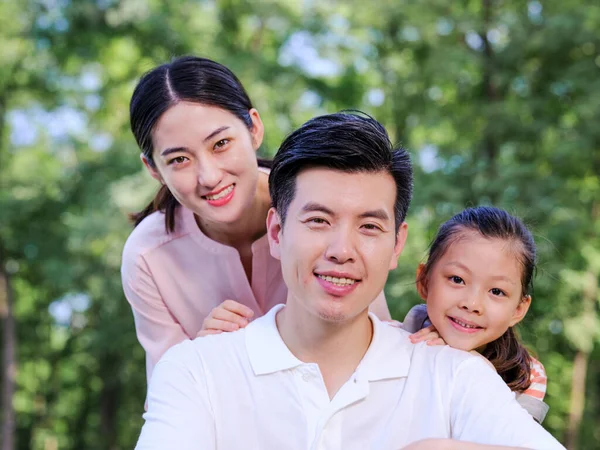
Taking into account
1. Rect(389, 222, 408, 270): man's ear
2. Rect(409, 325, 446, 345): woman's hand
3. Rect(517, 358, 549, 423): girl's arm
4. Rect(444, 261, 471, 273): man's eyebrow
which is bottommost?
Rect(517, 358, 549, 423): girl's arm

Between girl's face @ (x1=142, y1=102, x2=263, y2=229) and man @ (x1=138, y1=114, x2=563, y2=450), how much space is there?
19.3 inches

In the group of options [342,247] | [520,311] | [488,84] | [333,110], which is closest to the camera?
[342,247]

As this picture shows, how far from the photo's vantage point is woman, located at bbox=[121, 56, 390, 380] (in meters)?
2.71

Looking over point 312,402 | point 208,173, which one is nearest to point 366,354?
point 312,402

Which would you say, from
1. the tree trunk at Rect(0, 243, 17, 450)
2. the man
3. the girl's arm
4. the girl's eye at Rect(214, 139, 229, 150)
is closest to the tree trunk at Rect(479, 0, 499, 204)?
the girl's arm

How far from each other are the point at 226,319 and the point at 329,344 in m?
0.45

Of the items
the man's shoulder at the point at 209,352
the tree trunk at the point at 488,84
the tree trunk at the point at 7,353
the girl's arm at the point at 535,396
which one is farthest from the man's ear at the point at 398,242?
the tree trunk at the point at 7,353

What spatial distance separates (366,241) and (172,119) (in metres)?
0.93

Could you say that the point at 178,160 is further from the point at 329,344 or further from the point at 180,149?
the point at 329,344

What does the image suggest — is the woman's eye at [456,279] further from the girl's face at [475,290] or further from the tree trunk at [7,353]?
the tree trunk at [7,353]

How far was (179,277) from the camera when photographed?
122 inches

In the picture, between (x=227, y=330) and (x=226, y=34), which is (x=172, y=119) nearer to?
(x=227, y=330)

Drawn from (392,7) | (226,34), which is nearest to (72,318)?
(226,34)

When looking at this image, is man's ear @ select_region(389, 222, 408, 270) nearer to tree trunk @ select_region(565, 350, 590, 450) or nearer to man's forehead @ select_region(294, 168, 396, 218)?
man's forehead @ select_region(294, 168, 396, 218)
